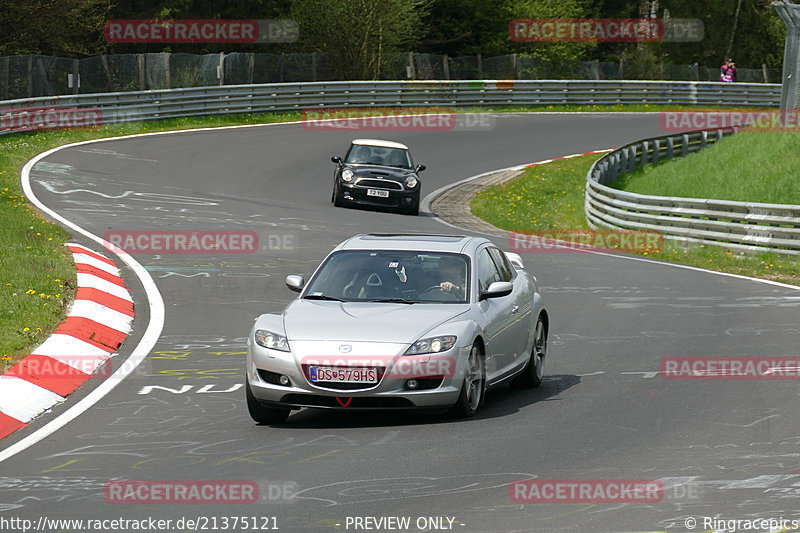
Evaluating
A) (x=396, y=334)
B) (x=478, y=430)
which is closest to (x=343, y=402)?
(x=396, y=334)

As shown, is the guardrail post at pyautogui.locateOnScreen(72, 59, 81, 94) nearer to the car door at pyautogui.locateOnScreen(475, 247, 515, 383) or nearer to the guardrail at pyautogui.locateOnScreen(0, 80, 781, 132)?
the guardrail at pyautogui.locateOnScreen(0, 80, 781, 132)

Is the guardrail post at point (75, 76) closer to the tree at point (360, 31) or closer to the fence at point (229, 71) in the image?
the fence at point (229, 71)

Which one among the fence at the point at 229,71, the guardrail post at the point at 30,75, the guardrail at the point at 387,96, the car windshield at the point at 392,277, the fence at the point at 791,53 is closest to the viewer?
the car windshield at the point at 392,277

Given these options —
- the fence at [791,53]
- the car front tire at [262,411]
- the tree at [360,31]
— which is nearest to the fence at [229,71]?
the tree at [360,31]

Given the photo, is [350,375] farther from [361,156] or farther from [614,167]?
[614,167]

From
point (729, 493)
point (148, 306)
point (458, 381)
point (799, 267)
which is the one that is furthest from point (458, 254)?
point (799, 267)

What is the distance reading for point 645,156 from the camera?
127 feet

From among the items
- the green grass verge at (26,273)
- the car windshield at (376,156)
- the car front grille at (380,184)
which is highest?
the green grass verge at (26,273)

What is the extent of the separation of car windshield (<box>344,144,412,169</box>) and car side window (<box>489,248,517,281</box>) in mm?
17358

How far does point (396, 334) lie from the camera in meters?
9.25

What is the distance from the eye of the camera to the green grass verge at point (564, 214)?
850 inches

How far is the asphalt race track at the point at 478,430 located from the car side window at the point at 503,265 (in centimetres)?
103

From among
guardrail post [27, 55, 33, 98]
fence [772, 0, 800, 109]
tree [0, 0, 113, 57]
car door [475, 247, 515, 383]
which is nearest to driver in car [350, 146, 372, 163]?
fence [772, 0, 800, 109]

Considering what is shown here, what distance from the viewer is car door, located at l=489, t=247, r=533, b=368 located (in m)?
10.6
